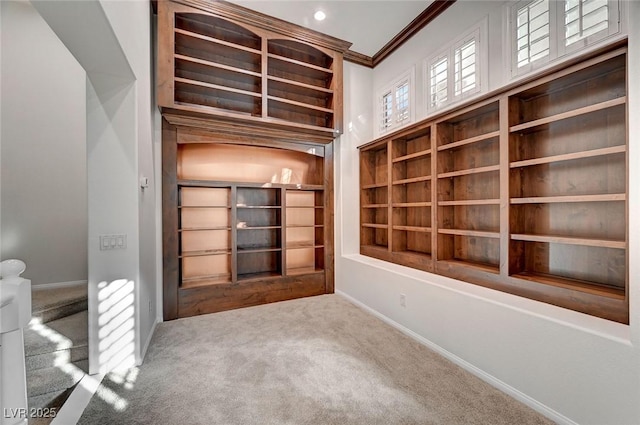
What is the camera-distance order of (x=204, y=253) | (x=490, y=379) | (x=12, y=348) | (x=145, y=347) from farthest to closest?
(x=204, y=253) → (x=145, y=347) → (x=490, y=379) → (x=12, y=348)

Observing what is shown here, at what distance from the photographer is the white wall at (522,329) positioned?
1.34m

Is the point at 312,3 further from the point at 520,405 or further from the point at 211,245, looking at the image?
the point at 520,405

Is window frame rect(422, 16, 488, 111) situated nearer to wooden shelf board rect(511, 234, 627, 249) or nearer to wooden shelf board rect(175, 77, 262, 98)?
wooden shelf board rect(511, 234, 627, 249)

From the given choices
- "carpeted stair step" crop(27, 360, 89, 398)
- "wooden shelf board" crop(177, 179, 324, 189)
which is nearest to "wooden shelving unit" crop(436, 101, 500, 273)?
"wooden shelf board" crop(177, 179, 324, 189)

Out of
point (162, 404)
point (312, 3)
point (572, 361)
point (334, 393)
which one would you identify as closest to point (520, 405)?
point (572, 361)

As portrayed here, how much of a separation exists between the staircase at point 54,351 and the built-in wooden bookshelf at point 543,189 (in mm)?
3058

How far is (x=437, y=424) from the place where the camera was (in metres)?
1.54

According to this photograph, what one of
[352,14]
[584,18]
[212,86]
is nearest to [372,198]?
[352,14]

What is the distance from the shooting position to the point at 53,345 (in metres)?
2.09

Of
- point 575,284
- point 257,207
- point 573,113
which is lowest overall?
point 575,284

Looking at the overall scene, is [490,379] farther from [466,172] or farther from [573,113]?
[573,113]

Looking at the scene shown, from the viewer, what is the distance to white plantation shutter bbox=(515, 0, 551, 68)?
1997 millimetres

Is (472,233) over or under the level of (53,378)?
over

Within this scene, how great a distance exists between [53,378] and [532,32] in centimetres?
437
